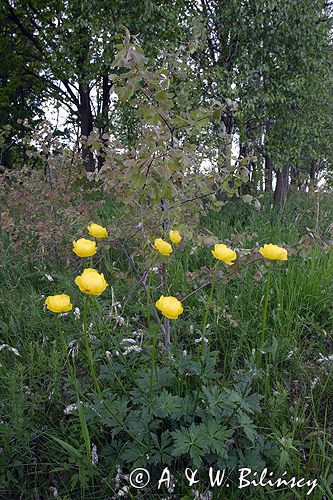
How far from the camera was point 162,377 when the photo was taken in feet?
4.86

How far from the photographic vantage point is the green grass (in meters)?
1.37

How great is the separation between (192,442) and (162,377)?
0.28m

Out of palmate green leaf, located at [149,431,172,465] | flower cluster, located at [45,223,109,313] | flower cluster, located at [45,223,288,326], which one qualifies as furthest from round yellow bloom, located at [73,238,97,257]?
palmate green leaf, located at [149,431,172,465]

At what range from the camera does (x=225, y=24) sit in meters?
5.32

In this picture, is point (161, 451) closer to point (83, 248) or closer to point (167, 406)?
point (167, 406)

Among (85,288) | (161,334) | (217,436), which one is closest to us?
(85,288)

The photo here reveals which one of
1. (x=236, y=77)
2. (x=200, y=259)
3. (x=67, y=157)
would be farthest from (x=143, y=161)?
(x=236, y=77)

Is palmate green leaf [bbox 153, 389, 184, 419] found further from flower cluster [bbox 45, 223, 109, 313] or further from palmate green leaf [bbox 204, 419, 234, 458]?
flower cluster [bbox 45, 223, 109, 313]

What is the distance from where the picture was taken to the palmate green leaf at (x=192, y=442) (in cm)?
121

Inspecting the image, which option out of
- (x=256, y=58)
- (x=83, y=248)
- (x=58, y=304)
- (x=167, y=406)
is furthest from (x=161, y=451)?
(x=256, y=58)

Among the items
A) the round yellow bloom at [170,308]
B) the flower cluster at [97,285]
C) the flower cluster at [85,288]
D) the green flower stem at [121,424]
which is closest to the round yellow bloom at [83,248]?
the flower cluster at [97,285]

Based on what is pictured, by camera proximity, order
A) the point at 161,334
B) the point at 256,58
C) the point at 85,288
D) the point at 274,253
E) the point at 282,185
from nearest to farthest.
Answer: the point at 85,288
the point at 274,253
the point at 161,334
the point at 256,58
the point at 282,185

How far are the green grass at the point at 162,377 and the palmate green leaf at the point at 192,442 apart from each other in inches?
3.8

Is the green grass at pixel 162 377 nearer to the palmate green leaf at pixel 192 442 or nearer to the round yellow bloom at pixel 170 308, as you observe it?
the palmate green leaf at pixel 192 442
